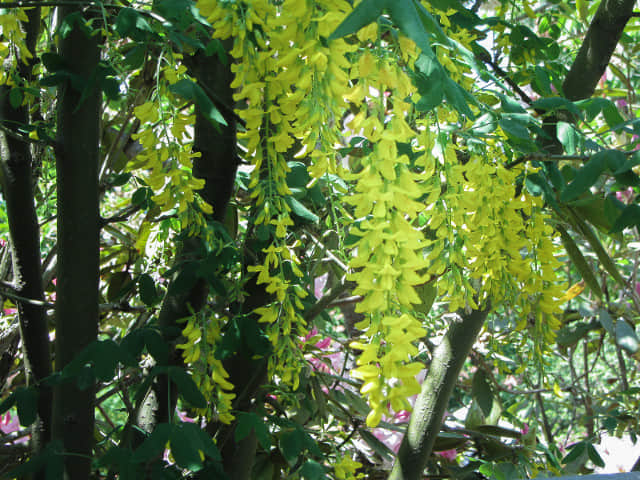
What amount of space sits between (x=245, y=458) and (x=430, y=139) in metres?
0.74

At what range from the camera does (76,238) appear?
990mm

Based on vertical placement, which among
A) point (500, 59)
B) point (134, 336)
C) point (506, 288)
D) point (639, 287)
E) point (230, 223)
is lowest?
point (134, 336)

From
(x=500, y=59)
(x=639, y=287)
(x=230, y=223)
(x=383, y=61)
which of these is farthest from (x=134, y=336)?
(x=639, y=287)

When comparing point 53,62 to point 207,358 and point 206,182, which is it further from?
point 207,358

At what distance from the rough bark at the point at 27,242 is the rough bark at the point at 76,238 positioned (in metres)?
0.13

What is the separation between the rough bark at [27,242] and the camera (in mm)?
1082

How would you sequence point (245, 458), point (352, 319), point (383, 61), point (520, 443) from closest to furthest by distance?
point (383, 61) → point (245, 458) → point (520, 443) → point (352, 319)

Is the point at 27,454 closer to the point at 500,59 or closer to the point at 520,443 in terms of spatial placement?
the point at 520,443

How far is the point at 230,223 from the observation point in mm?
1247

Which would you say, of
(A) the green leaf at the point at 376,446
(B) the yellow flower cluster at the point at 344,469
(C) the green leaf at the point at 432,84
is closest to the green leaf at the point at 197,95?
(C) the green leaf at the point at 432,84

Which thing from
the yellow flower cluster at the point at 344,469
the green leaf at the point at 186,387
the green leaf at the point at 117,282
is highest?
the green leaf at the point at 117,282

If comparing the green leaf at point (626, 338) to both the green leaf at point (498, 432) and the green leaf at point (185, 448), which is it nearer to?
the green leaf at point (498, 432)

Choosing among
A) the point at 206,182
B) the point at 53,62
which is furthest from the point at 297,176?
the point at 53,62

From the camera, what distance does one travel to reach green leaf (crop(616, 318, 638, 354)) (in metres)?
1.79
